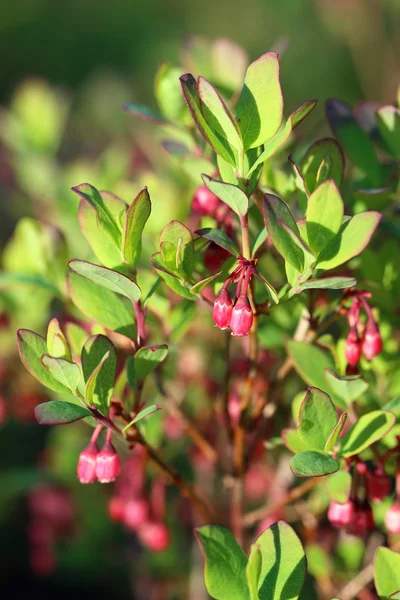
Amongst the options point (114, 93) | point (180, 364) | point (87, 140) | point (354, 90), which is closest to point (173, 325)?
point (180, 364)

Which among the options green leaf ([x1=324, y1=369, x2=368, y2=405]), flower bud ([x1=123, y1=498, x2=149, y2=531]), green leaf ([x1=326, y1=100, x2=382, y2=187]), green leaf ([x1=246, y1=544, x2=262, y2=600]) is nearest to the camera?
green leaf ([x1=246, y1=544, x2=262, y2=600])

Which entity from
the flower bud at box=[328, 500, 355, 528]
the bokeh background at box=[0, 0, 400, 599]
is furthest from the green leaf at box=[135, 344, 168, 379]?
the bokeh background at box=[0, 0, 400, 599]

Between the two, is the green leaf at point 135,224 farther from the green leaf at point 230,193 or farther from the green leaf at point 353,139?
the green leaf at point 353,139

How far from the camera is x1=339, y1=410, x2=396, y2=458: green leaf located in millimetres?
630

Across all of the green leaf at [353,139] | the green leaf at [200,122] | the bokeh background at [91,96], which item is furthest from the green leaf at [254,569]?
the bokeh background at [91,96]

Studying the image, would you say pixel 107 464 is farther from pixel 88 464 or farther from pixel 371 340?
pixel 371 340

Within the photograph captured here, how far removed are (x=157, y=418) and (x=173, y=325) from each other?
0.46 ft

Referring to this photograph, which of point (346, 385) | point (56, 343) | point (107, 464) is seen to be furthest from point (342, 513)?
point (56, 343)

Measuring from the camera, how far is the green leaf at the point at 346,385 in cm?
66

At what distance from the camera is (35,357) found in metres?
0.62

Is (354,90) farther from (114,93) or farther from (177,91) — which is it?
(177,91)

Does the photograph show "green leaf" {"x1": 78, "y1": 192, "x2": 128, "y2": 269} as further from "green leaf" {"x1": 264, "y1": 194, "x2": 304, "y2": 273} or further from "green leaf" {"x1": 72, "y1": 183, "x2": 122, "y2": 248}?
"green leaf" {"x1": 264, "y1": 194, "x2": 304, "y2": 273}

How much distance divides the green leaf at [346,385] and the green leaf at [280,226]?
13 centimetres

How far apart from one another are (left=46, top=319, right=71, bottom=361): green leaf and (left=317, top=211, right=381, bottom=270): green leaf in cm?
25
